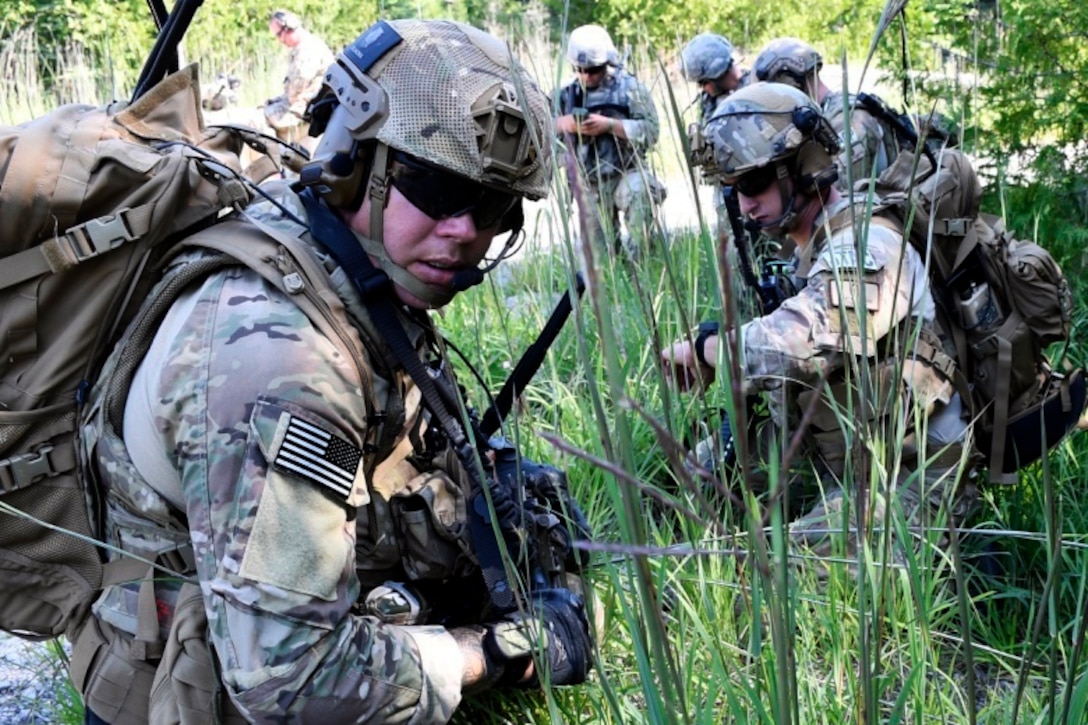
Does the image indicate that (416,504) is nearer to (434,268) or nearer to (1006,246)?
(434,268)

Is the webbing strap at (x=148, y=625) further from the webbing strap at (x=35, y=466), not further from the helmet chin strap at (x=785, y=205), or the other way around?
the helmet chin strap at (x=785, y=205)

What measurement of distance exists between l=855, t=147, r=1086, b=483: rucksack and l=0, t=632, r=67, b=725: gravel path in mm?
2714

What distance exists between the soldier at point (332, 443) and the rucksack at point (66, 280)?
0.19 feet

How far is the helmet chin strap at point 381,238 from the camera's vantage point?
197 cm

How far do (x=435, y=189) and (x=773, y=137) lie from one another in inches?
75.2

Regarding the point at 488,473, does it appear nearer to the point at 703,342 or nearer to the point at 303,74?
the point at 703,342

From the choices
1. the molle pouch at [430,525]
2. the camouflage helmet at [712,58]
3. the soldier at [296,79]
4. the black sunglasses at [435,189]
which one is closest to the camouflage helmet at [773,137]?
the black sunglasses at [435,189]

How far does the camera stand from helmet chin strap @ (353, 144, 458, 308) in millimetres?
1968

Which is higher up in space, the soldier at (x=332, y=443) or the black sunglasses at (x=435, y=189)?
the black sunglasses at (x=435, y=189)

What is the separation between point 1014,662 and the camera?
293cm

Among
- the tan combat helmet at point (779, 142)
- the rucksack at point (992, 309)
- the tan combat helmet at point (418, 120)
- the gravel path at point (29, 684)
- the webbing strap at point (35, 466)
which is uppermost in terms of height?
the tan combat helmet at point (418, 120)

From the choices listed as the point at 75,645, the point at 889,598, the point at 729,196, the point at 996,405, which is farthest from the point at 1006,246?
the point at 75,645

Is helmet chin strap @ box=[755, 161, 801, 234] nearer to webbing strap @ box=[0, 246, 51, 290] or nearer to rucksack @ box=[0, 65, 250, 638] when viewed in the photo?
rucksack @ box=[0, 65, 250, 638]

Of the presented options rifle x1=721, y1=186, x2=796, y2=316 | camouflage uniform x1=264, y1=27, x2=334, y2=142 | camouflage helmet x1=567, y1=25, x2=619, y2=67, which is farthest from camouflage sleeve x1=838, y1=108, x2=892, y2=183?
camouflage uniform x1=264, y1=27, x2=334, y2=142
